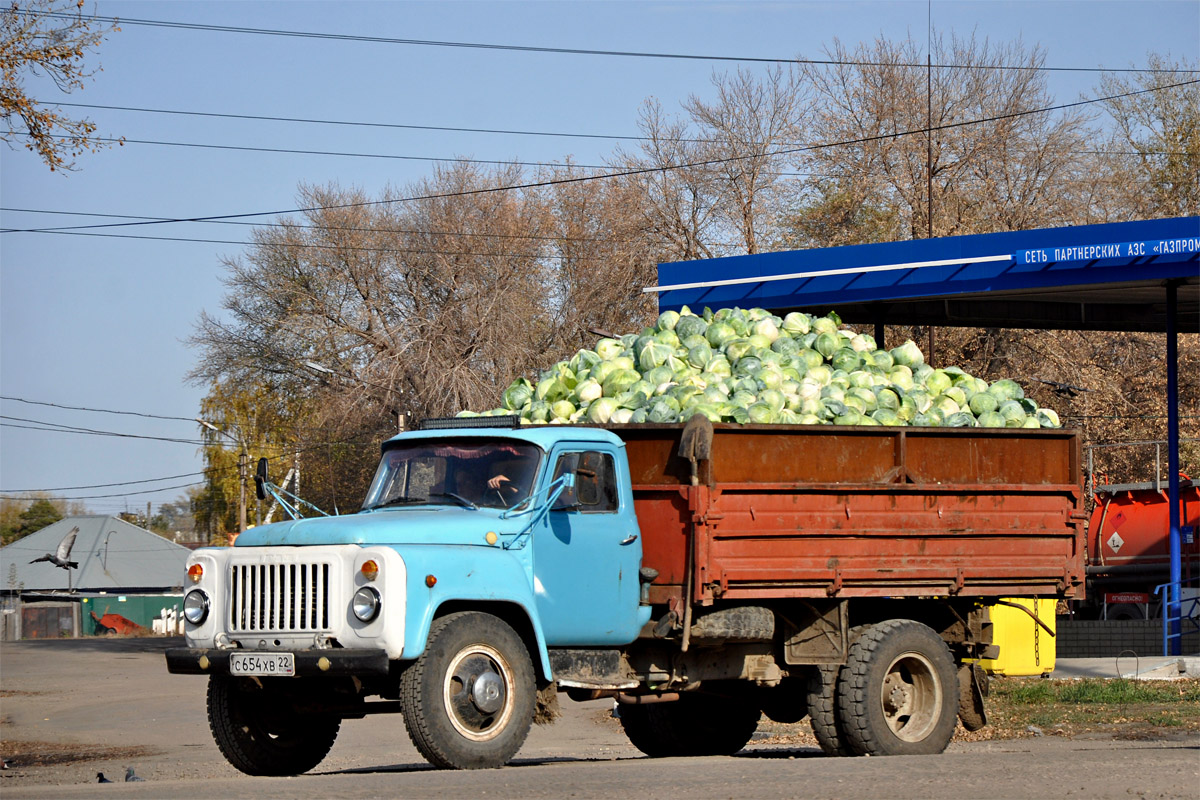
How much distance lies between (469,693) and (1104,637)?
1741 centimetres

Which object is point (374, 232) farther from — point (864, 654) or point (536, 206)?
point (864, 654)

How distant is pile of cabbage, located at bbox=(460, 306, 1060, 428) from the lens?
10.7m

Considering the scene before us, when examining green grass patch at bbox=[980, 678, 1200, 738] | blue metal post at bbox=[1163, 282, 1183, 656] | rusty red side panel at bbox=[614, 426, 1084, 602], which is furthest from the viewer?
blue metal post at bbox=[1163, 282, 1183, 656]

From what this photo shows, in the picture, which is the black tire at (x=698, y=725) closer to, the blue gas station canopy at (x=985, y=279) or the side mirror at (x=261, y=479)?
the side mirror at (x=261, y=479)

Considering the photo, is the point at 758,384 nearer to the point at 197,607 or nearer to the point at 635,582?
the point at 635,582

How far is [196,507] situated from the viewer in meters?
93.9

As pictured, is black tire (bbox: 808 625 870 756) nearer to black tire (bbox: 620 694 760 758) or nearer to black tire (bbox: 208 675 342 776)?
black tire (bbox: 620 694 760 758)

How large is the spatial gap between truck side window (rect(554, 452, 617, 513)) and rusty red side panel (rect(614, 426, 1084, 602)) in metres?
0.30

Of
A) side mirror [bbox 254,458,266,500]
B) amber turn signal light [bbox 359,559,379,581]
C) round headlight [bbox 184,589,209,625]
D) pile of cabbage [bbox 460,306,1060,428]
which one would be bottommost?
round headlight [bbox 184,589,209,625]

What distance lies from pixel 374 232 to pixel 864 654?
38.9 metres

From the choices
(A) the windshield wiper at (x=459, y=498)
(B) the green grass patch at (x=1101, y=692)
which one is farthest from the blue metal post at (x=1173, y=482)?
(A) the windshield wiper at (x=459, y=498)

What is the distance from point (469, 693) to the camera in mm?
8516

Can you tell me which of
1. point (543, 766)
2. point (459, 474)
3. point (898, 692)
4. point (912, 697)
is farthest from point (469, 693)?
point (912, 697)

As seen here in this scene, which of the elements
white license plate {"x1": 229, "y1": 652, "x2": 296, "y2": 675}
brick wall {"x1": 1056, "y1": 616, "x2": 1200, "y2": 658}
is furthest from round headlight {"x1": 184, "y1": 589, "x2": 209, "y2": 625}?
brick wall {"x1": 1056, "y1": 616, "x2": 1200, "y2": 658}
